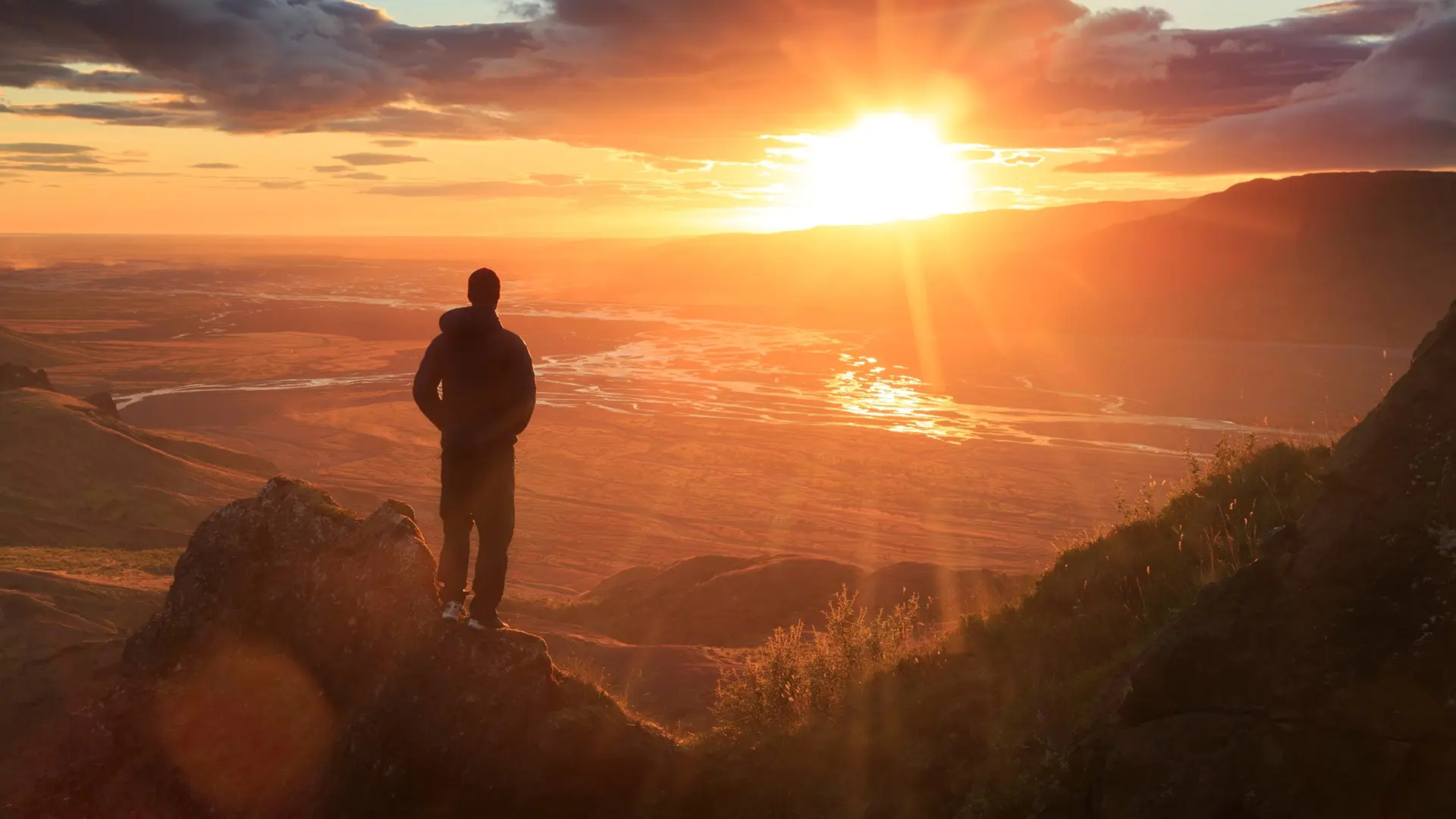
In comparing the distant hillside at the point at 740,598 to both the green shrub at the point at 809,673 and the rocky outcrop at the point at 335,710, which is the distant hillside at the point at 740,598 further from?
the rocky outcrop at the point at 335,710

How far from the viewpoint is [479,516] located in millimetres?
6629

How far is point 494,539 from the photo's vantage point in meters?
6.60

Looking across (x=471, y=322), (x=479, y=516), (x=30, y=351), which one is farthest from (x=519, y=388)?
(x=30, y=351)

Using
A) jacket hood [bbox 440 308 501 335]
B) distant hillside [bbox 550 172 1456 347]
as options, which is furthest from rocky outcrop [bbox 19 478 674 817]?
distant hillside [bbox 550 172 1456 347]

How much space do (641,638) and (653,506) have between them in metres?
25.2

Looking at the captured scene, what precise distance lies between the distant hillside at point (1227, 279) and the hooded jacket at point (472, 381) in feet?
324

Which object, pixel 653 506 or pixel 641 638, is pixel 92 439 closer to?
pixel 653 506

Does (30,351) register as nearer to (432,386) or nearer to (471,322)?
(432,386)

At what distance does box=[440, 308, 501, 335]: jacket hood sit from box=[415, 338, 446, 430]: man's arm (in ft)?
0.42

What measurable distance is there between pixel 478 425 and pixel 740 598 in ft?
58.5

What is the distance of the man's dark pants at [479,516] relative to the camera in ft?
21.4

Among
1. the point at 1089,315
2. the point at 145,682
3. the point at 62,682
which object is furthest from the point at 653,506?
the point at 1089,315

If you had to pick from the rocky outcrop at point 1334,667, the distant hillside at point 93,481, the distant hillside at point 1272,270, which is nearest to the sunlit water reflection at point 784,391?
the distant hillside at point 1272,270

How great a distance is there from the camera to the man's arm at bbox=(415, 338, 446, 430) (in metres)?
6.44
